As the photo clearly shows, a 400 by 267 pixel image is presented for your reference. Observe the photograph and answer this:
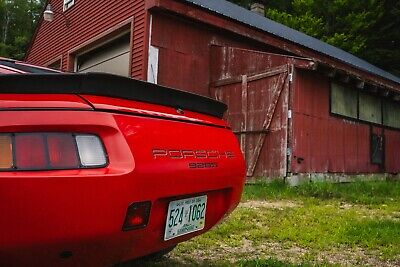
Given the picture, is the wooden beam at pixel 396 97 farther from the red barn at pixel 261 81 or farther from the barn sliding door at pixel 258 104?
the barn sliding door at pixel 258 104

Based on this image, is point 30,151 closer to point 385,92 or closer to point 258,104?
point 258,104

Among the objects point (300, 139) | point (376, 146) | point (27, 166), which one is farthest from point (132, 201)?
point (376, 146)

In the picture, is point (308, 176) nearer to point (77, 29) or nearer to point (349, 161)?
point (349, 161)

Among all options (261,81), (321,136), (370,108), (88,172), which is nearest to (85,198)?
(88,172)

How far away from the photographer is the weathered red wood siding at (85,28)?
10414mm

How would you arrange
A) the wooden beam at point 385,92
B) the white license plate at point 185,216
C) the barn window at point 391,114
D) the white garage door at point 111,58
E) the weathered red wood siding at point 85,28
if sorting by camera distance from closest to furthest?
the white license plate at point 185,216
the weathered red wood siding at point 85,28
the white garage door at point 111,58
the wooden beam at point 385,92
the barn window at point 391,114

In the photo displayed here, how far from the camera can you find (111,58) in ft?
39.8

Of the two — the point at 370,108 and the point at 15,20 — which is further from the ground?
the point at 15,20

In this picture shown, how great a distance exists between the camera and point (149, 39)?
32.9 ft

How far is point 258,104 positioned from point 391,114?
5.60m

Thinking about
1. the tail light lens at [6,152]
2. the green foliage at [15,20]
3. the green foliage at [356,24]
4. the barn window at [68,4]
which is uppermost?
the green foliage at [15,20]

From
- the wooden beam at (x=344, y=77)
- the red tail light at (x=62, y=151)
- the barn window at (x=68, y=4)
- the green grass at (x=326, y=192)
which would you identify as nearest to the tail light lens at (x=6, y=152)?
the red tail light at (x=62, y=151)

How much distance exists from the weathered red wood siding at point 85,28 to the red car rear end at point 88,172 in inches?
324

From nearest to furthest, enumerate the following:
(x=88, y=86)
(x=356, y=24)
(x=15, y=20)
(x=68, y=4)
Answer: (x=88, y=86)
(x=68, y=4)
(x=356, y=24)
(x=15, y=20)
